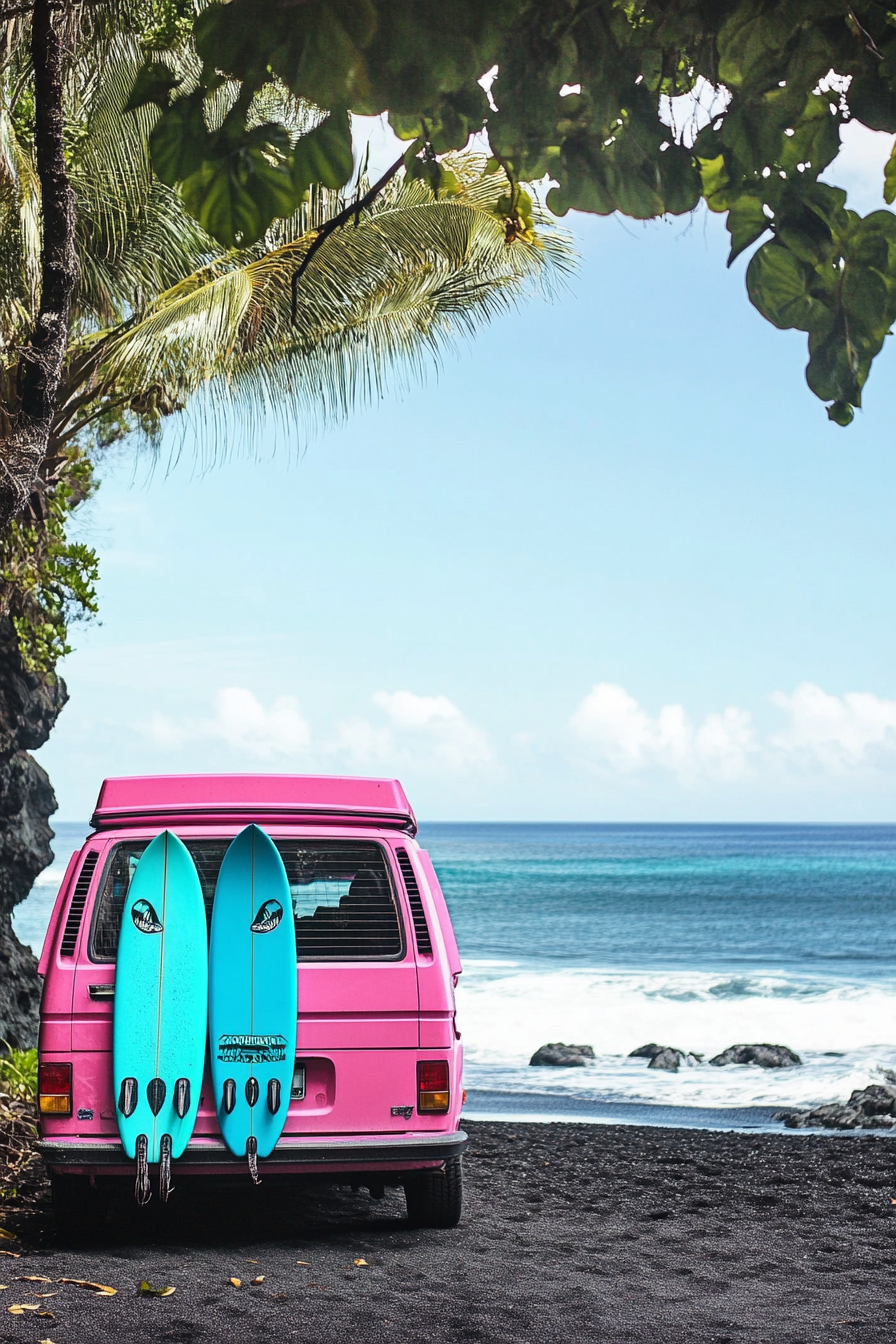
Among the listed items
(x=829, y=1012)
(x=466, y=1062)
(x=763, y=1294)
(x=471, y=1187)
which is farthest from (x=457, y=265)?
(x=829, y=1012)

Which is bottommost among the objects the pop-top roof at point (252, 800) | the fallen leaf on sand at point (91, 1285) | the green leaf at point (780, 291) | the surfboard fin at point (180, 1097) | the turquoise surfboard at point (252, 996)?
the fallen leaf on sand at point (91, 1285)

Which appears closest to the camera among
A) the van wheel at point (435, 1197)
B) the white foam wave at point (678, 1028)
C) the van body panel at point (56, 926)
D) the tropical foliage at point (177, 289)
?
the van body panel at point (56, 926)

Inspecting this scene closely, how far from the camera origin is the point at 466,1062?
1780 centimetres

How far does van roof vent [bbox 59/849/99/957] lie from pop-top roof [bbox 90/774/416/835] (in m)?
0.27

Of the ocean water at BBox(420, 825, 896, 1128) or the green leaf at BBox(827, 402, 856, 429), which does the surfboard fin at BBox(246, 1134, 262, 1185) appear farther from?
the ocean water at BBox(420, 825, 896, 1128)

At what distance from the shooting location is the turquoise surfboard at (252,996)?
5477 millimetres

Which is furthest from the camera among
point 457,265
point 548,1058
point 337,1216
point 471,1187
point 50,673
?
point 548,1058

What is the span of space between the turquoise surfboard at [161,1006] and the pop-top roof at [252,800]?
33 cm

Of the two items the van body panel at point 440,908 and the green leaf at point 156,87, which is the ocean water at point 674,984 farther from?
the green leaf at point 156,87

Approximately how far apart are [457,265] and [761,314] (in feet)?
32.8

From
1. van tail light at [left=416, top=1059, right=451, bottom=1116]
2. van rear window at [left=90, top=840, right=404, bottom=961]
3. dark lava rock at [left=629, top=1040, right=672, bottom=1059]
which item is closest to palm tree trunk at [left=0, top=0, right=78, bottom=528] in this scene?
van rear window at [left=90, top=840, right=404, bottom=961]

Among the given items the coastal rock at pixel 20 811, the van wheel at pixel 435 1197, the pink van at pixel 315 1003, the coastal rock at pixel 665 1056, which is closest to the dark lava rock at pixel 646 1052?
the coastal rock at pixel 665 1056

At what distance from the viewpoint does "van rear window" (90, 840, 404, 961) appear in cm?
575

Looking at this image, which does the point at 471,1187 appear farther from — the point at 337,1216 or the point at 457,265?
the point at 457,265
